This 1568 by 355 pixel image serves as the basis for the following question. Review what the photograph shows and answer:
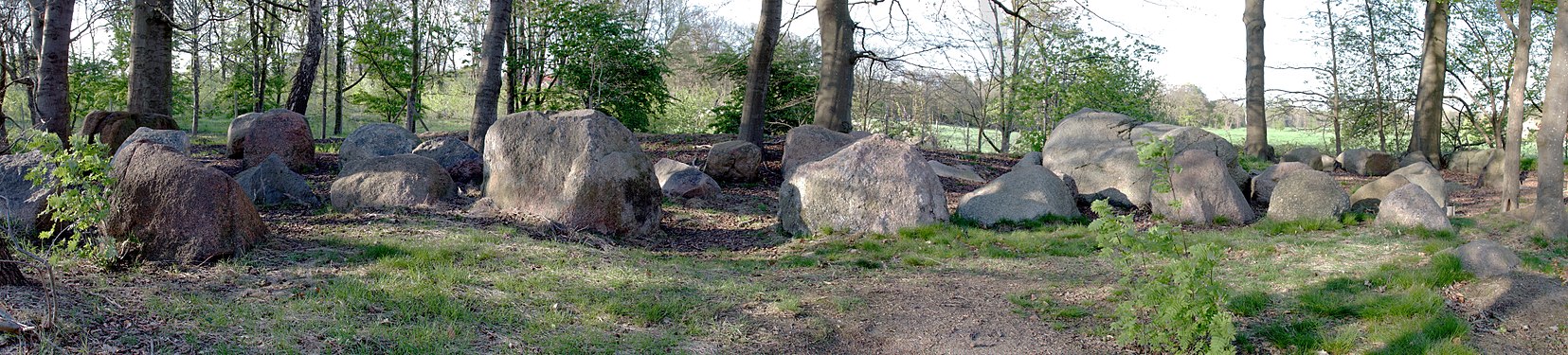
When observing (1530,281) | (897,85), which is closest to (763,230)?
(1530,281)

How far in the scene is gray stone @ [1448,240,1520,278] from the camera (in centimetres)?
594

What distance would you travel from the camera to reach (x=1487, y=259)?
19.7 feet

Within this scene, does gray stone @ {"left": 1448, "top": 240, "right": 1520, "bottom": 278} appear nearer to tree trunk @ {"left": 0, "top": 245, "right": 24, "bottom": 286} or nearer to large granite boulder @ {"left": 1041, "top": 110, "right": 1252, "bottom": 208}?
large granite boulder @ {"left": 1041, "top": 110, "right": 1252, "bottom": 208}

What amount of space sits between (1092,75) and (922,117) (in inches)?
305

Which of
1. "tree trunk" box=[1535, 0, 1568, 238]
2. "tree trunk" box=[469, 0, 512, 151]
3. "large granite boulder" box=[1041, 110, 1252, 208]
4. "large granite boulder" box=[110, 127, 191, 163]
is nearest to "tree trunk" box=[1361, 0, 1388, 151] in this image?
"large granite boulder" box=[1041, 110, 1252, 208]

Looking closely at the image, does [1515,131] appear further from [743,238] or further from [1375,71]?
[1375,71]

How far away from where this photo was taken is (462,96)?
30.5 m

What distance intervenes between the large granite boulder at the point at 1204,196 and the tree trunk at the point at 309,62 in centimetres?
1055

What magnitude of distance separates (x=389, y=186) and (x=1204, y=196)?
25.7 feet

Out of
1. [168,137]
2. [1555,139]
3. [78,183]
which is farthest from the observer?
[168,137]

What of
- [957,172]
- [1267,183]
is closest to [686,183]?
[957,172]

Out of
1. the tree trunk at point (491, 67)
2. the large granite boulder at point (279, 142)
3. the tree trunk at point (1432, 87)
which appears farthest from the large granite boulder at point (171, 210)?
the tree trunk at point (1432, 87)

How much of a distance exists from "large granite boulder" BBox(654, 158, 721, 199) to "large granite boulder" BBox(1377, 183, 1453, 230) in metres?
6.67

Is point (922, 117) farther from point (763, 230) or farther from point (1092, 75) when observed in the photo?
point (763, 230)
